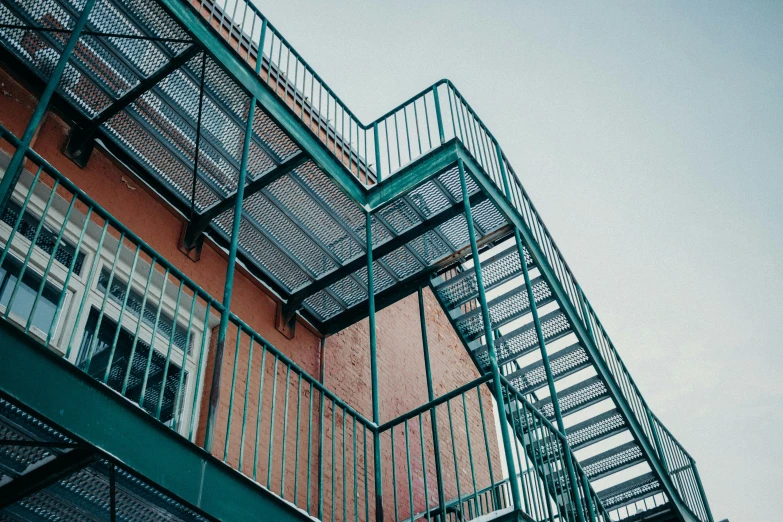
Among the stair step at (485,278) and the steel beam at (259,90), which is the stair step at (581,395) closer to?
the stair step at (485,278)

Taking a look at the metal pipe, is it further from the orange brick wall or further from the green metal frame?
the green metal frame

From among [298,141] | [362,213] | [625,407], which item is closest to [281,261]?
[362,213]

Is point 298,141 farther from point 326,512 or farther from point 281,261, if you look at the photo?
point 326,512

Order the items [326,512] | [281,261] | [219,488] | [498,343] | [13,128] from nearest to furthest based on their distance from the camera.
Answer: [219,488], [13,128], [326,512], [281,261], [498,343]

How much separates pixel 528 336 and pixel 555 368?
64 centimetres

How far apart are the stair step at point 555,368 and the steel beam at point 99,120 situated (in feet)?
18.5

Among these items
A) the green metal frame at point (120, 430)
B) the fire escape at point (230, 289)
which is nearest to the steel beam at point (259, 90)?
the fire escape at point (230, 289)

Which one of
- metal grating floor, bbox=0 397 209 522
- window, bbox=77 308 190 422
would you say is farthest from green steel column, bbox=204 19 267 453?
window, bbox=77 308 190 422

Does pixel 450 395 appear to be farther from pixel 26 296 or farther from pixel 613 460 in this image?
pixel 613 460

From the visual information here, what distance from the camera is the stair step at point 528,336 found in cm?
957

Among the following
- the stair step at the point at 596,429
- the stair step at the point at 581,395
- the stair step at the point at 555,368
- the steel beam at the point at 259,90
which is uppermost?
the steel beam at the point at 259,90

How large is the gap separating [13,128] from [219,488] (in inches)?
167

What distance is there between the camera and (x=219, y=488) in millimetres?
5117

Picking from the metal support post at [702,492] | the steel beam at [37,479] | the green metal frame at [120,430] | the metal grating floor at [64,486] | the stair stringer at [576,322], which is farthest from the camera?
the metal support post at [702,492]
